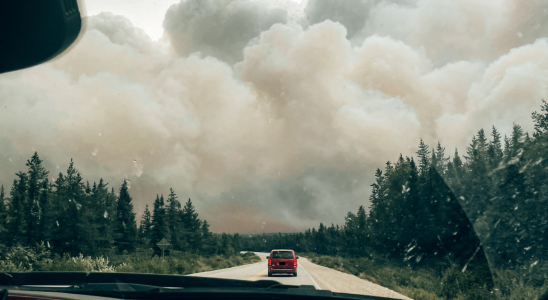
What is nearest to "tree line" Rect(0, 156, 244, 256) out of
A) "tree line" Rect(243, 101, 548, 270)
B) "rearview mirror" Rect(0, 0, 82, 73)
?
"tree line" Rect(243, 101, 548, 270)

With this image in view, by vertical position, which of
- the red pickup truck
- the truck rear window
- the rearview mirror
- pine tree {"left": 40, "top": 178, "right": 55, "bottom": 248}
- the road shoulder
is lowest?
the road shoulder

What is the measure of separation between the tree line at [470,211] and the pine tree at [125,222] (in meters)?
53.5

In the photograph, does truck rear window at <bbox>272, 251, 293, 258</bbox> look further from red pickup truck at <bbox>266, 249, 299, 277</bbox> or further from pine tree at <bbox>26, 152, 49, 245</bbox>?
pine tree at <bbox>26, 152, 49, 245</bbox>

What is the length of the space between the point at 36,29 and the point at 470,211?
64.0 metres

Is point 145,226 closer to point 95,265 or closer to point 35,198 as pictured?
point 35,198

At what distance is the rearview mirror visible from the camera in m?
2.26

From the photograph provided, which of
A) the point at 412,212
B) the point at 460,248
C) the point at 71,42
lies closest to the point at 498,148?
the point at 412,212

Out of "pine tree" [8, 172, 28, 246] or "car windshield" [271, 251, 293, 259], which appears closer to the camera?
"car windshield" [271, 251, 293, 259]

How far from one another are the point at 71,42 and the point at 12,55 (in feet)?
1.81

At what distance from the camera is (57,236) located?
65.5 metres

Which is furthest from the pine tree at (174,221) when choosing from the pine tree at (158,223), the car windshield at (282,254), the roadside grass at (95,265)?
the car windshield at (282,254)

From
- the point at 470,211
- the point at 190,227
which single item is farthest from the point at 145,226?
the point at 470,211

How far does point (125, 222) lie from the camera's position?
90125 millimetres

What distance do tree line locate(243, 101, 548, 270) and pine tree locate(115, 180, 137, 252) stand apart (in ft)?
176
